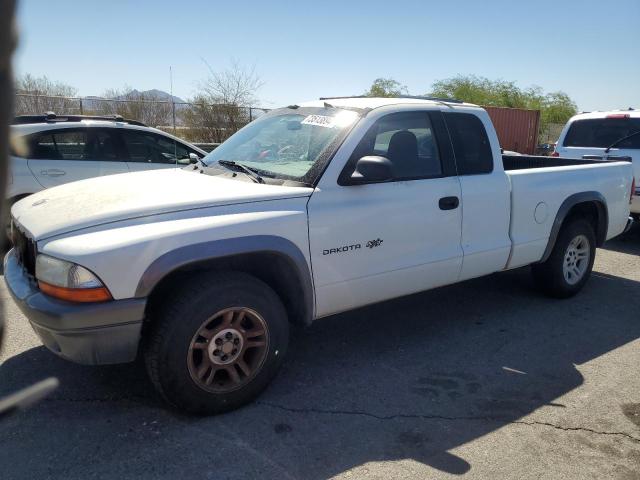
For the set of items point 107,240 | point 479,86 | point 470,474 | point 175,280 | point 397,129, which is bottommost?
point 470,474

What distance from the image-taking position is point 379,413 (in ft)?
11.2

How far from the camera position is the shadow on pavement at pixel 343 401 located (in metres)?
2.92

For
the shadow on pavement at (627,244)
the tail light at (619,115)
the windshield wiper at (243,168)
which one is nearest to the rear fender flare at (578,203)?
the shadow on pavement at (627,244)

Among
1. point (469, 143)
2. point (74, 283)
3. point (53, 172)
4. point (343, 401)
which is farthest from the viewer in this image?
point (53, 172)

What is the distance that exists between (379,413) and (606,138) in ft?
23.9

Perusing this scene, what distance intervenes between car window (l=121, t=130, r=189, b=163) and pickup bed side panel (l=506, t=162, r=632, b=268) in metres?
4.62

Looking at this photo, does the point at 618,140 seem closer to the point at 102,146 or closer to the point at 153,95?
the point at 102,146

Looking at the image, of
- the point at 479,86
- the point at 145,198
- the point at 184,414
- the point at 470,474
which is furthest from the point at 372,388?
the point at 479,86

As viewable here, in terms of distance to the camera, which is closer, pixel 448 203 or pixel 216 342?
pixel 216 342

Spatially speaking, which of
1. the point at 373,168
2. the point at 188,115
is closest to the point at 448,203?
the point at 373,168

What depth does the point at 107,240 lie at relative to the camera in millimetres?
2893

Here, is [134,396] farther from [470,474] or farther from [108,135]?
[108,135]

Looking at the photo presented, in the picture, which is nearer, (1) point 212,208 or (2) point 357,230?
(1) point 212,208

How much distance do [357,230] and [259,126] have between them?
1430mm
